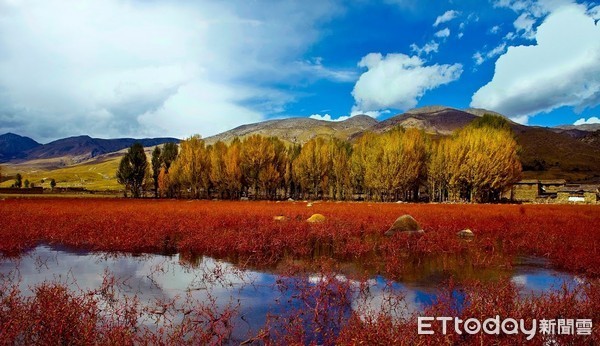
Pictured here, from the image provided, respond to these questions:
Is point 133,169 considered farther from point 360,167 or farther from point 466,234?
point 466,234

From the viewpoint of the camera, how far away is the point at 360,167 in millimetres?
64375

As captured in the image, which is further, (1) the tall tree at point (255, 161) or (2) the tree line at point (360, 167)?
(1) the tall tree at point (255, 161)

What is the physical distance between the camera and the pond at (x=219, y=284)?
8258mm

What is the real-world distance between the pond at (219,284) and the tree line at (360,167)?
1712 inches

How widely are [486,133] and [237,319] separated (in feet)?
191

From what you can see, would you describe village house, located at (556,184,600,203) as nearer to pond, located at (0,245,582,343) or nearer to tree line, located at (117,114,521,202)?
tree line, located at (117,114,521,202)

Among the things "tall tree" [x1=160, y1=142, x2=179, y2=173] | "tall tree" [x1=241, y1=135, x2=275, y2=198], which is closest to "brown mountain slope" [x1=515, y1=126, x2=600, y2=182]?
"tall tree" [x1=241, y1=135, x2=275, y2=198]

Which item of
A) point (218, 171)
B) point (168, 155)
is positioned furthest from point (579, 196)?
point (168, 155)

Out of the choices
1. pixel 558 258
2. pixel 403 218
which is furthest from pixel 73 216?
pixel 558 258

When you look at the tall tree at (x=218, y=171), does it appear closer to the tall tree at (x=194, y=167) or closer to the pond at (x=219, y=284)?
the tall tree at (x=194, y=167)

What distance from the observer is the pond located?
8258mm

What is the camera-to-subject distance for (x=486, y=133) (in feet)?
184

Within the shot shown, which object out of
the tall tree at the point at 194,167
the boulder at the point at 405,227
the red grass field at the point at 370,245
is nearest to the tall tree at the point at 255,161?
the tall tree at the point at 194,167

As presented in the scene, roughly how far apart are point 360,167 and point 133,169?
2133 inches
